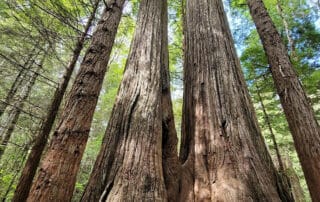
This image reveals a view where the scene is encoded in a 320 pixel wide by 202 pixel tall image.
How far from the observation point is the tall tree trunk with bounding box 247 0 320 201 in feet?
9.52

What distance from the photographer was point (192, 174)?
1783 mm

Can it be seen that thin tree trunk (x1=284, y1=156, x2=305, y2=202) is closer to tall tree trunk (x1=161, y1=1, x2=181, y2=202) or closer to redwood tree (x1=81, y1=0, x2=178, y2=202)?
tall tree trunk (x1=161, y1=1, x2=181, y2=202)

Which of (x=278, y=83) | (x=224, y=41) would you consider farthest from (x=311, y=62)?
(x=224, y=41)

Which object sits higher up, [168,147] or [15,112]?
[15,112]

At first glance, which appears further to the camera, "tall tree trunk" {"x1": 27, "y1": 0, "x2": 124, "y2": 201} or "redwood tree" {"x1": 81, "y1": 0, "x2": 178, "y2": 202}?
"tall tree trunk" {"x1": 27, "y1": 0, "x2": 124, "y2": 201}

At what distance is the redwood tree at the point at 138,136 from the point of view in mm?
1461

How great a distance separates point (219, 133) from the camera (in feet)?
6.06

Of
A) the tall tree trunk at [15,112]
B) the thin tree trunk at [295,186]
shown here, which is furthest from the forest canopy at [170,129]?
the thin tree trunk at [295,186]

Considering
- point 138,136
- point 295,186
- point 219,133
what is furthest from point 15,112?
point 295,186

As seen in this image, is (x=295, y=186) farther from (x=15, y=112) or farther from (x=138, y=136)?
(x=15, y=112)

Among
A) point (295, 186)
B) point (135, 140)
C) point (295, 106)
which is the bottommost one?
point (135, 140)

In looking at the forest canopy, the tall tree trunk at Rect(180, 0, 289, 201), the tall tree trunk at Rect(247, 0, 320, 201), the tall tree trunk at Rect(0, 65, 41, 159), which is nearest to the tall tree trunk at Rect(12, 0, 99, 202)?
the forest canopy

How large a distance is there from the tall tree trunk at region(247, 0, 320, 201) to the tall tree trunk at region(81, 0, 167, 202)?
2145 millimetres

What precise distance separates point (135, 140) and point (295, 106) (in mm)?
2710
